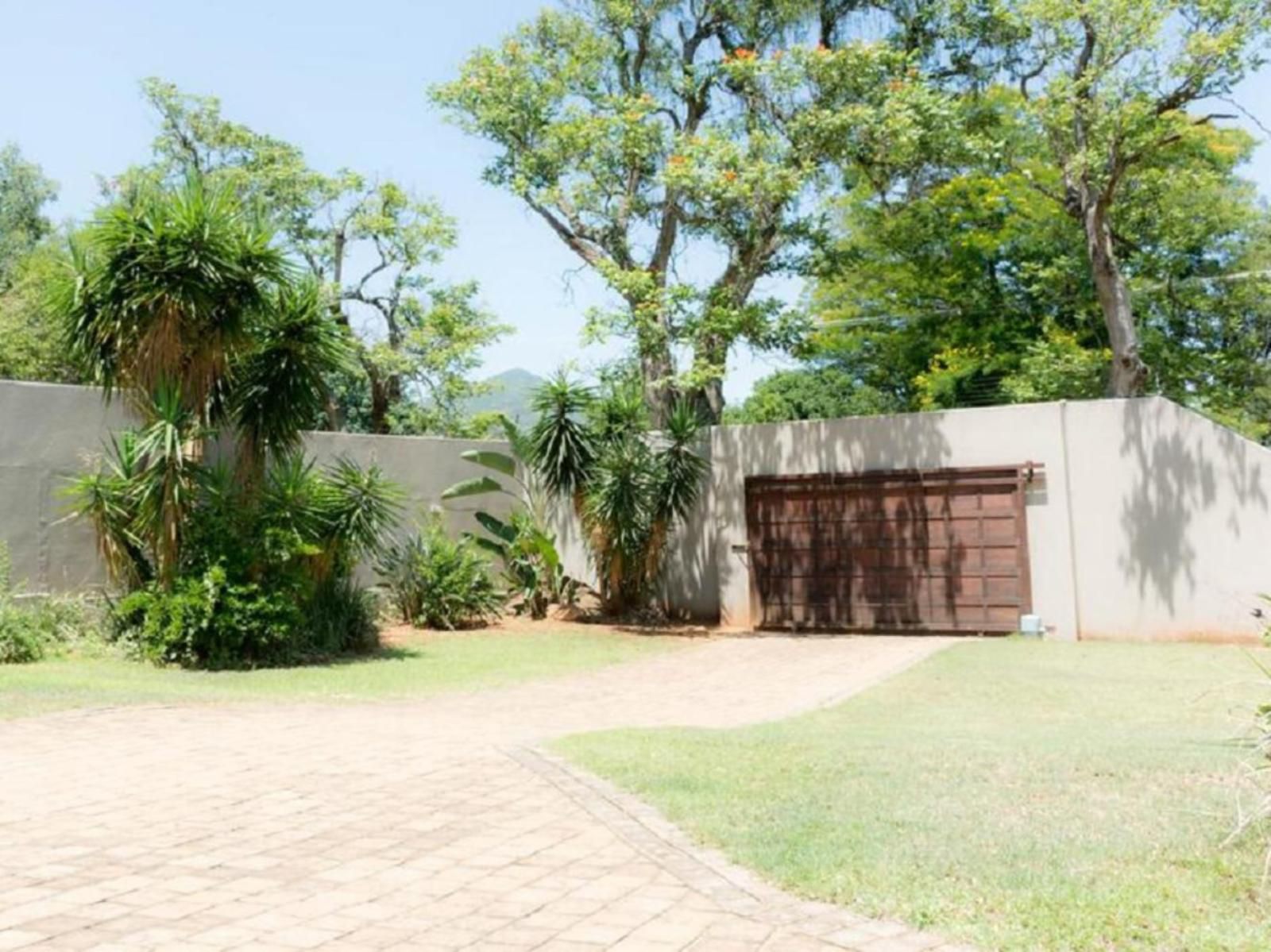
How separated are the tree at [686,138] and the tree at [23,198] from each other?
20665 mm

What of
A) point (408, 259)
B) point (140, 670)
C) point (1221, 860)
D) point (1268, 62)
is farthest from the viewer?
point (408, 259)

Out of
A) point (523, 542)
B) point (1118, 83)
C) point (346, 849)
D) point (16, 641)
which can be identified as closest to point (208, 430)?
point (16, 641)

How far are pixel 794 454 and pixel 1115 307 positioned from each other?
18.4 feet

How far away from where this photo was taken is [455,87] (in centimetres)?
1825

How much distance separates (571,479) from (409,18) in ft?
22.6

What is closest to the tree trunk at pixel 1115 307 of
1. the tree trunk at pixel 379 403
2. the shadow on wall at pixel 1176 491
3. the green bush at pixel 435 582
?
the shadow on wall at pixel 1176 491

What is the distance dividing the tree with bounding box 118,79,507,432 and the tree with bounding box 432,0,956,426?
8.72 metres

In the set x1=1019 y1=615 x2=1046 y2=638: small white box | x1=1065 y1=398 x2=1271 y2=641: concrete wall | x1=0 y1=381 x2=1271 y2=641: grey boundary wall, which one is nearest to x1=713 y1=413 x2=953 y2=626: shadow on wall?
x1=0 y1=381 x2=1271 y2=641: grey boundary wall

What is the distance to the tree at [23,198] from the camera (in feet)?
109

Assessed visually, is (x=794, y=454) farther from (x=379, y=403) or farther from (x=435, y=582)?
(x=379, y=403)

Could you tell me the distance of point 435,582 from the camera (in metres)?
15.2

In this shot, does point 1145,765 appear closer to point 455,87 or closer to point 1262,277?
point 455,87

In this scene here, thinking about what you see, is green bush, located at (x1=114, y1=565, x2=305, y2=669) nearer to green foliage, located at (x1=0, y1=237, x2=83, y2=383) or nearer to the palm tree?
the palm tree

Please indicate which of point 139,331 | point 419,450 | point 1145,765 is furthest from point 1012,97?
point 1145,765
